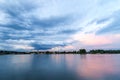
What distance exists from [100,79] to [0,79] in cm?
2147

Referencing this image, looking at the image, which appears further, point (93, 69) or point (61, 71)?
point (93, 69)

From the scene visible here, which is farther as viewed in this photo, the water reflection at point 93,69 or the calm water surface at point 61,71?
the water reflection at point 93,69

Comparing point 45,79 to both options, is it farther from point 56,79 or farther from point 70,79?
point 70,79

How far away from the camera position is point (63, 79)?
1127 inches

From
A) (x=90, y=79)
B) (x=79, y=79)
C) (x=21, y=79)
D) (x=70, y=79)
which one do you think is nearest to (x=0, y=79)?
(x=21, y=79)

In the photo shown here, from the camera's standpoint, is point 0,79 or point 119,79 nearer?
point 119,79

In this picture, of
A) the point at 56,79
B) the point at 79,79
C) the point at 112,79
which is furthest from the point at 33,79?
the point at 112,79

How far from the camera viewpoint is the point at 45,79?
95.6 feet

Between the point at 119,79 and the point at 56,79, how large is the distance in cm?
1293

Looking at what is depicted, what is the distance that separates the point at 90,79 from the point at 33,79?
39.8ft

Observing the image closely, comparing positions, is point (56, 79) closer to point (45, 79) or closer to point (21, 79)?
point (45, 79)

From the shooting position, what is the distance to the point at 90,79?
28594mm

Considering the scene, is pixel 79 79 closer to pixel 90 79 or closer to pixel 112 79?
pixel 90 79

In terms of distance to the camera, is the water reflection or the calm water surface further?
the water reflection
